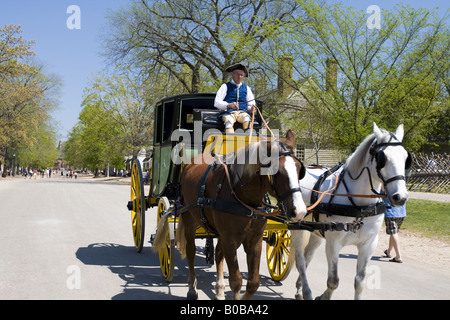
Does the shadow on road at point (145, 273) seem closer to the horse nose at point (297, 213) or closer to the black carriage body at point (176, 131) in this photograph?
the black carriage body at point (176, 131)

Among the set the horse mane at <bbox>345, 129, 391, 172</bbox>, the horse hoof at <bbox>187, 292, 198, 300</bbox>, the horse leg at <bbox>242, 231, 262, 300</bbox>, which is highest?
the horse mane at <bbox>345, 129, 391, 172</bbox>

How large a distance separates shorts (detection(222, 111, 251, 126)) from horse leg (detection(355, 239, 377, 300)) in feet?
7.85

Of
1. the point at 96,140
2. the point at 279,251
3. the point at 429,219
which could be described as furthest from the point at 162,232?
the point at 96,140

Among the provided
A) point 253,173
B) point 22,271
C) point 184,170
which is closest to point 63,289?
point 22,271

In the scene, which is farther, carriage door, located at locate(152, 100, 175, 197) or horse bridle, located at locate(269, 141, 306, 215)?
carriage door, located at locate(152, 100, 175, 197)

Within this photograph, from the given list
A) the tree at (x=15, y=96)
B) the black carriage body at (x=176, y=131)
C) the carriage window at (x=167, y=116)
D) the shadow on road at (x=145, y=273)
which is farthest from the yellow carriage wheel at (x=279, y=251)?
the tree at (x=15, y=96)

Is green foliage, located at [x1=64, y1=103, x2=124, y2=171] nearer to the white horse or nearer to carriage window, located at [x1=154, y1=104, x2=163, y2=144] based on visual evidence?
carriage window, located at [x1=154, y1=104, x2=163, y2=144]

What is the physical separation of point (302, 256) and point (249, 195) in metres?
1.52

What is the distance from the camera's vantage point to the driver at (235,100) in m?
6.46

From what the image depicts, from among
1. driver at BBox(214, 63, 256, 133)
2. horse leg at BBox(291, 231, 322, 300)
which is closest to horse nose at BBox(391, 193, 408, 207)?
horse leg at BBox(291, 231, 322, 300)

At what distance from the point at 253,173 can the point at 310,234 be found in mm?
2130

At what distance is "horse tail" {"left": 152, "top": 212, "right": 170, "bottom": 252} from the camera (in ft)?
22.0

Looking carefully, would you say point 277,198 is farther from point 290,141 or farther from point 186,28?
point 186,28

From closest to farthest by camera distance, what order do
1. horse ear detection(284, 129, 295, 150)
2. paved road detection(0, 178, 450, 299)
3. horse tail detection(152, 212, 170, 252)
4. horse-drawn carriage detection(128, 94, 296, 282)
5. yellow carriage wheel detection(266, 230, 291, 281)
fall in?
horse ear detection(284, 129, 295, 150)
paved road detection(0, 178, 450, 299)
horse-drawn carriage detection(128, 94, 296, 282)
horse tail detection(152, 212, 170, 252)
yellow carriage wheel detection(266, 230, 291, 281)
